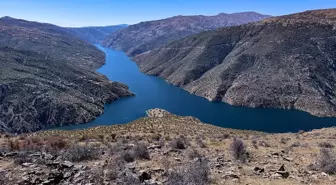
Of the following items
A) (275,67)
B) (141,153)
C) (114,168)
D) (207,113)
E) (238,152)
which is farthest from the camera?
(275,67)

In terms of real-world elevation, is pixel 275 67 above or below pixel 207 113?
above

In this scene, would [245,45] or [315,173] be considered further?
[245,45]

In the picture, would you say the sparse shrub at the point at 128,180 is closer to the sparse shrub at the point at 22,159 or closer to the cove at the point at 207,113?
the sparse shrub at the point at 22,159

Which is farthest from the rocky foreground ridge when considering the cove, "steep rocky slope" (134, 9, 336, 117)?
"steep rocky slope" (134, 9, 336, 117)

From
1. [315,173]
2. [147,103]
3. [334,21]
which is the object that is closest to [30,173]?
[315,173]

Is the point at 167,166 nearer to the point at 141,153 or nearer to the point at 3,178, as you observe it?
the point at 141,153

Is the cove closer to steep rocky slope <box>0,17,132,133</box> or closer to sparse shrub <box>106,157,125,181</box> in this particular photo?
steep rocky slope <box>0,17,132,133</box>

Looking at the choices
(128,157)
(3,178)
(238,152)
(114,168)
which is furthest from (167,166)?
(3,178)

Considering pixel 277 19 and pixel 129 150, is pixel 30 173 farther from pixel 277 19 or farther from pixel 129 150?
pixel 277 19
